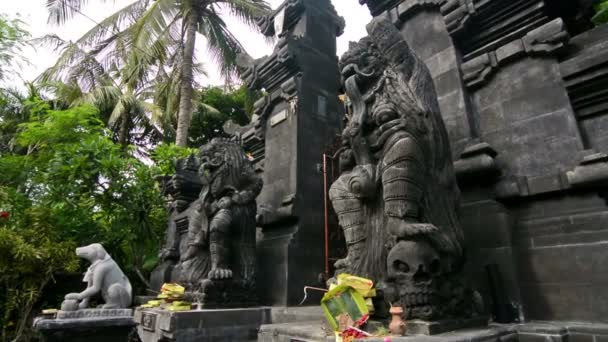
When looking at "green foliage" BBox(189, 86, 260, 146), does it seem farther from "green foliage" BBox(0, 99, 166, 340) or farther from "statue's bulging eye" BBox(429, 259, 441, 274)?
"statue's bulging eye" BBox(429, 259, 441, 274)

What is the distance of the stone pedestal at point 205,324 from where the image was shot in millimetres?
4770

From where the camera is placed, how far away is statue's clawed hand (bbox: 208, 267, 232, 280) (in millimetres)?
5180

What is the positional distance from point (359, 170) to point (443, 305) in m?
1.30

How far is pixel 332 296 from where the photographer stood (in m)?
2.73

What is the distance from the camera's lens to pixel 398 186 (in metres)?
2.97

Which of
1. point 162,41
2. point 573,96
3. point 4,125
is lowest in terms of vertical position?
point 573,96

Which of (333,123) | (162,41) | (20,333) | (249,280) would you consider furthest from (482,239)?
(162,41)

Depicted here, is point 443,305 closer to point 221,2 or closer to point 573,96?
point 573,96

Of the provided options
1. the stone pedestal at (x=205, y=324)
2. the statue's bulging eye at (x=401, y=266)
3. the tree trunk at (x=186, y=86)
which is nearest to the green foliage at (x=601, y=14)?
the statue's bulging eye at (x=401, y=266)

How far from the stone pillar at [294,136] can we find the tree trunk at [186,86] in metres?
6.09

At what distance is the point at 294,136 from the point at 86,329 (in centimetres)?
423

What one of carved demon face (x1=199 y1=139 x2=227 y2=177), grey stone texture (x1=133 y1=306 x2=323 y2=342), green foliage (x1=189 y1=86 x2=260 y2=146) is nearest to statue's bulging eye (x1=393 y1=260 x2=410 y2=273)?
grey stone texture (x1=133 y1=306 x2=323 y2=342)

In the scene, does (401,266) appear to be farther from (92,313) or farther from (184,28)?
(184,28)

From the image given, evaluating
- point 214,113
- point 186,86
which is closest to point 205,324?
point 186,86
